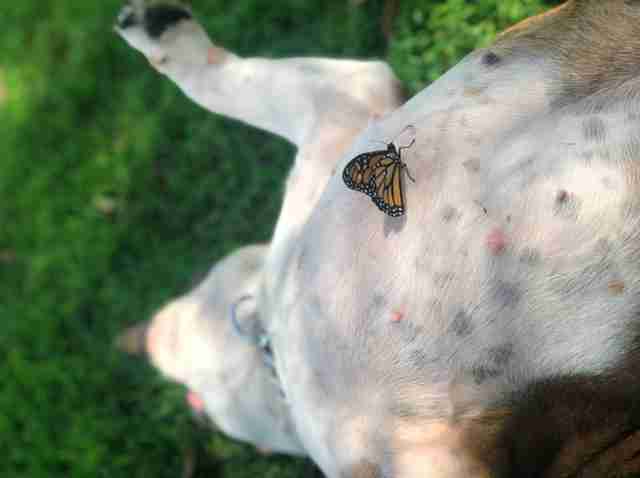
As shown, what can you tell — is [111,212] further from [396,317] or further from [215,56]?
[396,317]

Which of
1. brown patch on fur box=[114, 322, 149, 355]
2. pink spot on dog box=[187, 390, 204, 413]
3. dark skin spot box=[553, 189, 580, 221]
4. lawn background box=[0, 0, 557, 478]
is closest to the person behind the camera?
dark skin spot box=[553, 189, 580, 221]

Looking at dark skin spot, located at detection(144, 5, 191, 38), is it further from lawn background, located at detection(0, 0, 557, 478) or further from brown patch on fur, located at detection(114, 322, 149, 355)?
brown patch on fur, located at detection(114, 322, 149, 355)

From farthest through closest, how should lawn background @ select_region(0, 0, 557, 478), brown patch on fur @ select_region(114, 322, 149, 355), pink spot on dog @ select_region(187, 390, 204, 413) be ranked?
lawn background @ select_region(0, 0, 557, 478) → brown patch on fur @ select_region(114, 322, 149, 355) → pink spot on dog @ select_region(187, 390, 204, 413)

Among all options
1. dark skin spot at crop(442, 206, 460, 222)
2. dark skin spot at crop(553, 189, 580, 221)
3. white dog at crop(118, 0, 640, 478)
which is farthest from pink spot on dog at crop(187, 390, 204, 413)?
dark skin spot at crop(553, 189, 580, 221)

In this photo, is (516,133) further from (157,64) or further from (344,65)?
(157,64)

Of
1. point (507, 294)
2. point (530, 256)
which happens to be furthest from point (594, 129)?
point (507, 294)

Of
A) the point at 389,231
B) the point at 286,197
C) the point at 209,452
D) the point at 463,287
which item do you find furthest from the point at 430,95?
the point at 209,452
